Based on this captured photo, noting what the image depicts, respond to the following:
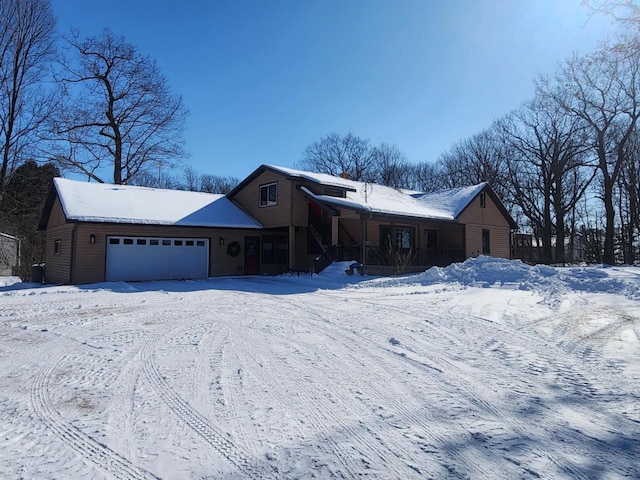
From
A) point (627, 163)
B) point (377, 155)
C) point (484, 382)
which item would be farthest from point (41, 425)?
point (377, 155)

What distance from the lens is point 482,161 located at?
4147 centimetres

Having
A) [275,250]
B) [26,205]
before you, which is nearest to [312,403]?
[275,250]

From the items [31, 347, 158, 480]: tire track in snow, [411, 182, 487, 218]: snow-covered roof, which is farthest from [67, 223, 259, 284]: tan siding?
[31, 347, 158, 480]: tire track in snow

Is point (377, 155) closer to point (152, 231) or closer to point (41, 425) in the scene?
point (152, 231)

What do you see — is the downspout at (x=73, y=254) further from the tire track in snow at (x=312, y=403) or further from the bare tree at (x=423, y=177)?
the bare tree at (x=423, y=177)

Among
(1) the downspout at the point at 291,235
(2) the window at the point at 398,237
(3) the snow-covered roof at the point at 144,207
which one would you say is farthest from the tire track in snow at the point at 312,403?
(2) the window at the point at 398,237

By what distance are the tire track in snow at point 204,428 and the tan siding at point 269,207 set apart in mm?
15776

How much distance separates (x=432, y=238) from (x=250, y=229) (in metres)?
10.8

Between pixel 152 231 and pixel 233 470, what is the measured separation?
54.4ft

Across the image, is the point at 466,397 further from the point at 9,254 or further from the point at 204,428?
the point at 9,254

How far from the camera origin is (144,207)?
18750 mm

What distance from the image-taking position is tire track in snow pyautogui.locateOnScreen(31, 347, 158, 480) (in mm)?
2723

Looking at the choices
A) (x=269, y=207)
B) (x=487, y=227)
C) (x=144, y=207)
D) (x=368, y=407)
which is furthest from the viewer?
(x=487, y=227)

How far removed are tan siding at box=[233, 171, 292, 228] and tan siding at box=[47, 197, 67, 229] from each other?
8.49 metres
